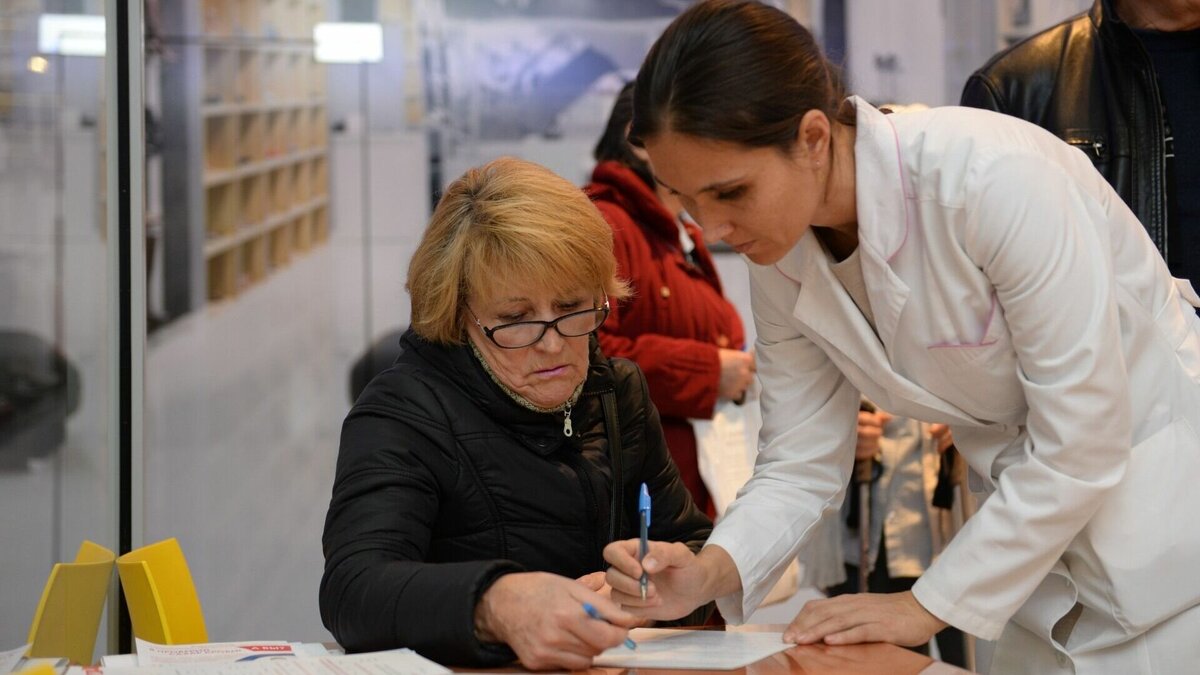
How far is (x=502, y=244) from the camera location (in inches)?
72.0

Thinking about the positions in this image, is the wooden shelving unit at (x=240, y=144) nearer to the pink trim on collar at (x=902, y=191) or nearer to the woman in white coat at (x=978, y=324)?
the woman in white coat at (x=978, y=324)

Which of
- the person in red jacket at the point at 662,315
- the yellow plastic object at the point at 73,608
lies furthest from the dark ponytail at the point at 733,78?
the person in red jacket at the point at 662,315

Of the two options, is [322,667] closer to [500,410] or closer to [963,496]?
[500,410]

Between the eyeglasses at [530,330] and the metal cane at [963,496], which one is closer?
the eyeglasses at [530,330]

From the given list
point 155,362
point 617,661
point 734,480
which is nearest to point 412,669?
point 617,661

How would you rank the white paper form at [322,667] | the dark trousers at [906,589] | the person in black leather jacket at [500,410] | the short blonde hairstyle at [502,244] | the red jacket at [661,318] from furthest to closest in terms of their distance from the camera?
the dark trousers at [906,589] < the red jacket at [661,318] < the short blonde hairstyle at [502,244] < the person in black leather jacket at [500,410] < the white paper form at [322,667]

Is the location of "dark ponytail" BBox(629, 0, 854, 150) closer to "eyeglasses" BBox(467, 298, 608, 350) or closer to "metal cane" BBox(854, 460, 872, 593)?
"eyeglasses" BBox(467, 298, 608, 350)

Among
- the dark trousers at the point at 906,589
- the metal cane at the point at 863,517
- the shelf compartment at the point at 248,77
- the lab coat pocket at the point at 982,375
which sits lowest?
the dark trousers at the point at 906,589

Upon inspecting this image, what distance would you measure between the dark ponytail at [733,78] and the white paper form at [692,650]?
2.02ft

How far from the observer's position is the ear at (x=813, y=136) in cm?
149

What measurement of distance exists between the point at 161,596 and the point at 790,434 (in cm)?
104

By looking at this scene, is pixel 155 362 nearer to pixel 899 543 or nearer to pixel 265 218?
pixel 265 218

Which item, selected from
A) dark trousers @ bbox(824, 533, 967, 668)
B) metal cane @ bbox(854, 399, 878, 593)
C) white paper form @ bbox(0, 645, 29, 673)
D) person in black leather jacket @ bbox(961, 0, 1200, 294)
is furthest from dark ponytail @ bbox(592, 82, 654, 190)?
white paper form @ bbox(0, 645, 29, 673)

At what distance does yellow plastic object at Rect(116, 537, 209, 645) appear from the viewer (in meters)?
1.92
